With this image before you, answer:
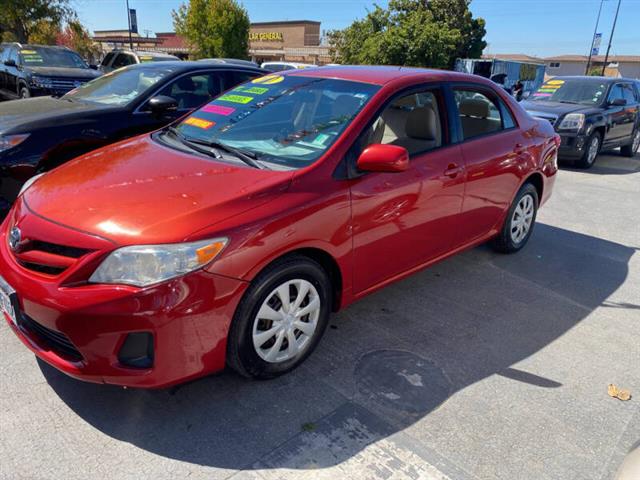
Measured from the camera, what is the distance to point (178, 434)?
2400mm

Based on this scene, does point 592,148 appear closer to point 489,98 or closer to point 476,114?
point 489,98

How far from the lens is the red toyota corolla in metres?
2.22

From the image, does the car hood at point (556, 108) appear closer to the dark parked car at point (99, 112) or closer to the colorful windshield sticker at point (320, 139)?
the dark parked car at point (99, 112)

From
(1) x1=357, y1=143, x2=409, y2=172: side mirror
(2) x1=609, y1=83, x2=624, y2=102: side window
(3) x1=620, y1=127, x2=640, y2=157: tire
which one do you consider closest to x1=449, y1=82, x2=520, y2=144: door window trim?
(1) x1=357, y1=143, x2=409, y2=172: side mirror

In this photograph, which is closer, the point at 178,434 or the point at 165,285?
the point at 165,285

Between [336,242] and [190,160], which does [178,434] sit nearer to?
[336,242]

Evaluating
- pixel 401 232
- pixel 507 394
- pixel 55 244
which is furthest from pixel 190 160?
pixel 507 394

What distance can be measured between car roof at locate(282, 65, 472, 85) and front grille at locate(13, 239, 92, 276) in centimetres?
215

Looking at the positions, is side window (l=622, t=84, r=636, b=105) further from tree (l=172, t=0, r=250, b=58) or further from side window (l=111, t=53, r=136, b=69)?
tree (l=172, t=0, r=250, b=58)

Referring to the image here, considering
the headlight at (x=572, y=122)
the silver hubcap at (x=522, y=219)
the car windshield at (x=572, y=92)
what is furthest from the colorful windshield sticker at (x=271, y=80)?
the car windshield at (x=572, y=92)

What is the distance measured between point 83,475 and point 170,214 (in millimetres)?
1187

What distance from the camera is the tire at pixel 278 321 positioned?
2.52 m

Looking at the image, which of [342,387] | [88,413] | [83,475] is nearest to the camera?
[83,475]

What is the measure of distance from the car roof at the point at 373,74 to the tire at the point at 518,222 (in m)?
1.30
